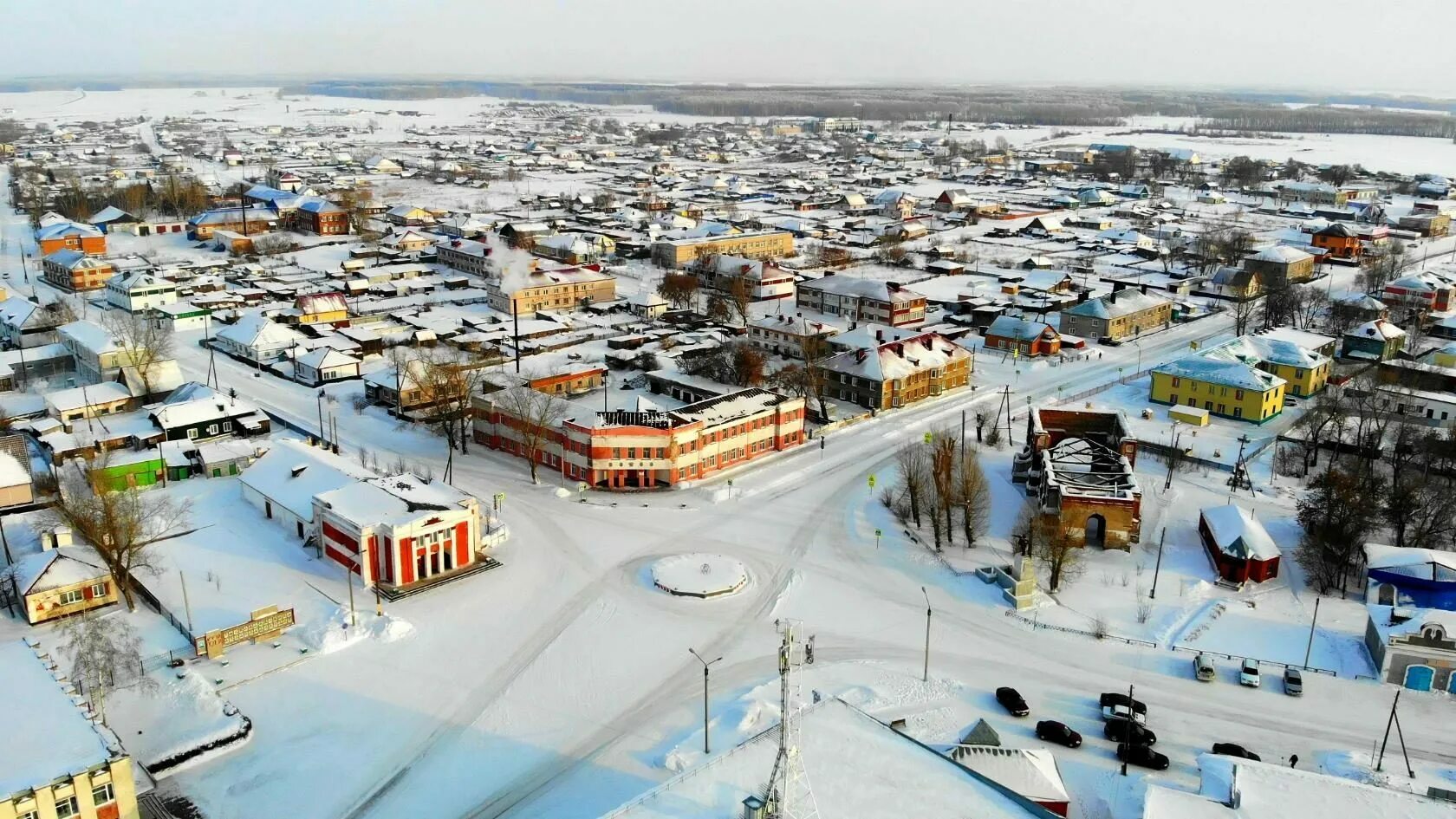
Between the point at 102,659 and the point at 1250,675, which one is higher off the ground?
the point at 102,659

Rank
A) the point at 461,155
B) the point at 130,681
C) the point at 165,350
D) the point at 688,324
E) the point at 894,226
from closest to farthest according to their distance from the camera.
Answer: the point at 130,681
the point at 165,350
the point at 688,324
the point at 894,226
the point at 461,155

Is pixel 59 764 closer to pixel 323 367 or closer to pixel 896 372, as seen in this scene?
pixel 323 367

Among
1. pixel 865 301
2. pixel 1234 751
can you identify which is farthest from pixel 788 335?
pixel 1234 751

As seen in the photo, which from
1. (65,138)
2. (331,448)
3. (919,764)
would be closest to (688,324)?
(331,448)

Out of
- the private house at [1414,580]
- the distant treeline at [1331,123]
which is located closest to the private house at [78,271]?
the private house at [1414,580]

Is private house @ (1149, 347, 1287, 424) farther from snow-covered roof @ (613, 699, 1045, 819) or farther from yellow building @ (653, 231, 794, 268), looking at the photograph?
yellow building @ (653, 231, 794, 268)

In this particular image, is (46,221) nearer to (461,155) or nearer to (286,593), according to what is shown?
(286,593)

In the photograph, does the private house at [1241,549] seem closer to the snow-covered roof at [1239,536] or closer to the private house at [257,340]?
the snow-covered roof at [1239,536]
